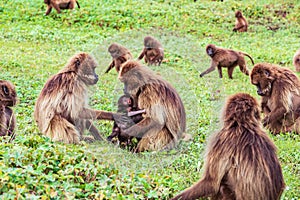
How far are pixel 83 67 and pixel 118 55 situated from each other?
14.8 feet

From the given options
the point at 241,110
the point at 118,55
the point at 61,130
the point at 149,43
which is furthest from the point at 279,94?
the point at 149,43

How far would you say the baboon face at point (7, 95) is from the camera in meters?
7.26

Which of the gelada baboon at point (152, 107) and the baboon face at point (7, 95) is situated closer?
the gelada baboon at point (152, 107)

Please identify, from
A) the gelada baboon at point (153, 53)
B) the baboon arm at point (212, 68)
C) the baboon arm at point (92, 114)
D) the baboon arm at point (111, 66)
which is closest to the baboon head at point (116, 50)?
the baboon arm at point (111, 66)

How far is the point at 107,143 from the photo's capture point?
24.1 ft

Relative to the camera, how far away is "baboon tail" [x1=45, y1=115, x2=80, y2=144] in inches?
278

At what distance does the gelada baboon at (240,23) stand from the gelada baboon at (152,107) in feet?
40.0

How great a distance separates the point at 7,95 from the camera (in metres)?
7.30

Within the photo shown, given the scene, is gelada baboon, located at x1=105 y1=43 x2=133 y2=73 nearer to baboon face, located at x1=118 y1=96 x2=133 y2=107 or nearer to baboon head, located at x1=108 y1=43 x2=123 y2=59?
baboon head, located at x1=108 y1=43 x2=123 y2=59

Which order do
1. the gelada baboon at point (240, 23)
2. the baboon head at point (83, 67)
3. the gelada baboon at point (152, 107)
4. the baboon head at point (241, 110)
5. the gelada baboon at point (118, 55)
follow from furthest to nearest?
the gelada baboon at point (240, 23) → the gelada baboon at point (118, 55) → the baboon head at point (83, 67) → the gelada baboon at point (152, 107) → the baboon head at point (241, 110)

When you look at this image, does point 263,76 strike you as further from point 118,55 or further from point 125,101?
point 118,55

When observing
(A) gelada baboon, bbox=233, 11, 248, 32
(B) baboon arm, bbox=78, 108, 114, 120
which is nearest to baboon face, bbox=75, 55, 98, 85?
(B) baboon arm, bbox=78, 108, 114, 120

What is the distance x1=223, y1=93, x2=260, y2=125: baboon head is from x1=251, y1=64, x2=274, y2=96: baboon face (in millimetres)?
3077

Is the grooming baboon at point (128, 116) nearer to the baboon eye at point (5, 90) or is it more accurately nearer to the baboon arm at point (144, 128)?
the baboon arm at point (144, 128)
